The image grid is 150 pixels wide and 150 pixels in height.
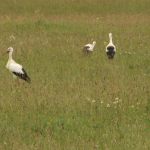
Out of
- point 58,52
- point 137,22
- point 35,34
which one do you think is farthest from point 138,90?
point 137,22

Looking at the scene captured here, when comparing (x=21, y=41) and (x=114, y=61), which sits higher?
(x=21, y=41)

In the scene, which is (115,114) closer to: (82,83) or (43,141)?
(43,141)

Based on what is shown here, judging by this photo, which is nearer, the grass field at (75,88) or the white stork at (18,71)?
the grass field at (75,88)

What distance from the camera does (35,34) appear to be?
55.5 ft

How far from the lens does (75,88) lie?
9.76 m

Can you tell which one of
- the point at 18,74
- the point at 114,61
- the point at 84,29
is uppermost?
the point at 84,29

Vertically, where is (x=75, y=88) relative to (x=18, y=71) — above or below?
below

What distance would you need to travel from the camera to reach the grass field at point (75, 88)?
6.92m

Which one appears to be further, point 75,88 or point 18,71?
point 18,71

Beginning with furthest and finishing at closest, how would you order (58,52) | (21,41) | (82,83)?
(21,41), (58,52), (82,83)

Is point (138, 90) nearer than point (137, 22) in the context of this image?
Yes

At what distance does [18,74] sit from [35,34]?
630cm

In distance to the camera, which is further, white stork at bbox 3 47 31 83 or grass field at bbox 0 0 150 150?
white stork at bbox 3 47 31 83

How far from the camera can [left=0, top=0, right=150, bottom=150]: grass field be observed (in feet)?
22.7
